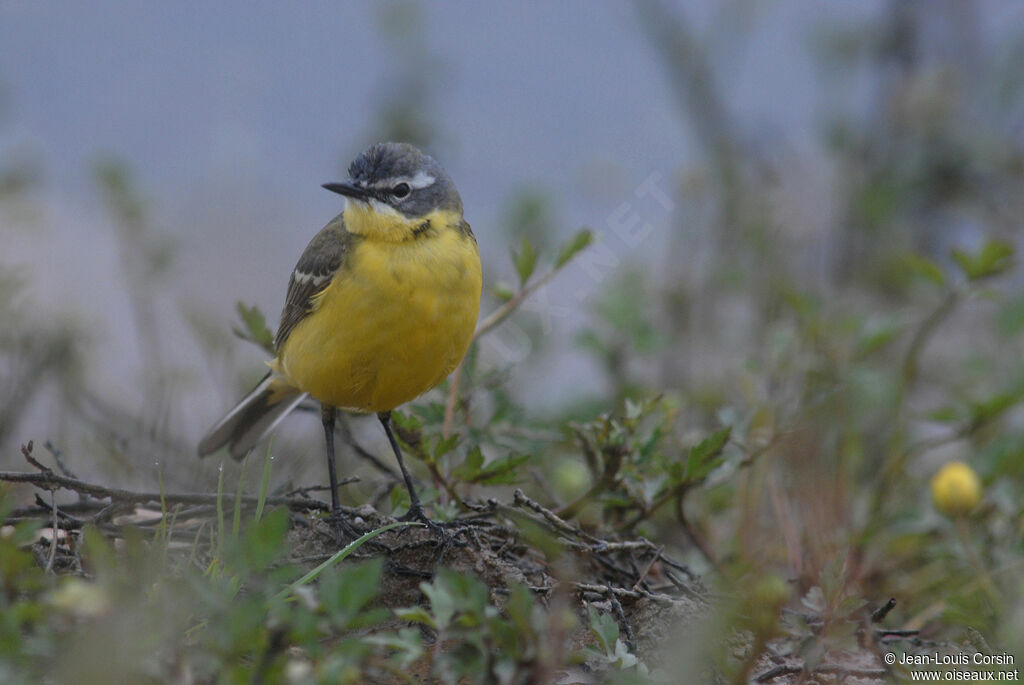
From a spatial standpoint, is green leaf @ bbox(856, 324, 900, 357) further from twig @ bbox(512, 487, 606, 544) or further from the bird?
twig @ bbox(512, 487, 606, 544)

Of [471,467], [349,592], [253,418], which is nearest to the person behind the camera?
[349,592]

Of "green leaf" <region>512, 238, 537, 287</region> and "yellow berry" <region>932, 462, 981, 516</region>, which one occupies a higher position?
"green leaf" <region>512, 238, 537, 287</region>

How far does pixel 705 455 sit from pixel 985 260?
1.41 m

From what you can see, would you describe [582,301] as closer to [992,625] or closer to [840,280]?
[840,280]

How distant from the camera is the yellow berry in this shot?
126 inches

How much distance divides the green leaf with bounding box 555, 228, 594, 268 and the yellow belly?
0.39 meters

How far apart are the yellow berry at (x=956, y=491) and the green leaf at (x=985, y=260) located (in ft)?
3.11

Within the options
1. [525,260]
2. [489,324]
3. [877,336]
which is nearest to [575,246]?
[525,260]

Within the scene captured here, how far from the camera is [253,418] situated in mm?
4285

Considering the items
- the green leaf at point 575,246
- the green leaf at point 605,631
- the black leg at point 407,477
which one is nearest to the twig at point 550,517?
the black leg at point 407,477

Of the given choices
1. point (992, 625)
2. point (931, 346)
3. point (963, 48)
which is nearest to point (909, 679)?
point (992, 625)

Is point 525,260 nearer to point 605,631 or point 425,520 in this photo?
point 425,520

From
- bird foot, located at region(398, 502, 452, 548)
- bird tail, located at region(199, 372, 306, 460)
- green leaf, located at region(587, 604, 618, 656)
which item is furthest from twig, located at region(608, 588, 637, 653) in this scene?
bird tail, located at region(199, 372, 306, 460)

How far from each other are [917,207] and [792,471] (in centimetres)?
409
